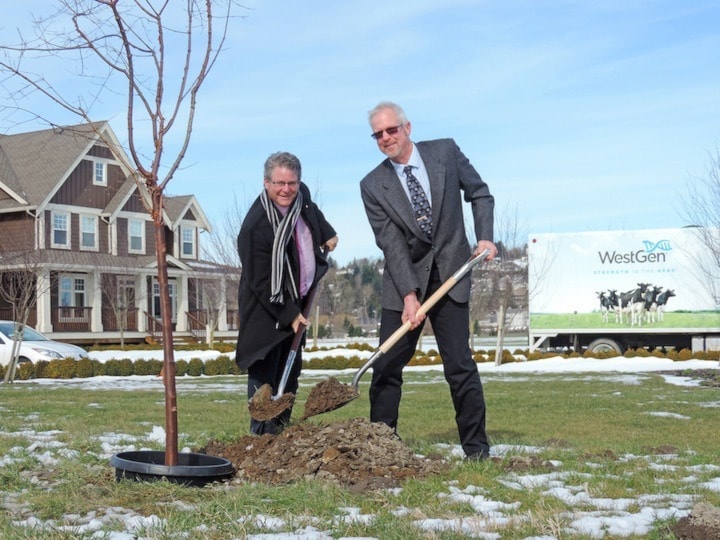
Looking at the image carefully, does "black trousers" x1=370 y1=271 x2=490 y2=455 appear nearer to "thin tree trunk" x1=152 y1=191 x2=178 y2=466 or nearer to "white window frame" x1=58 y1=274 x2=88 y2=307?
"thin tree trunk" x1=152 y1=191 x2=178 y2=466

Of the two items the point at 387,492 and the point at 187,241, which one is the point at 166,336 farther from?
the point at 187,241

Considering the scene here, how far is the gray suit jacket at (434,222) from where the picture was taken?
514 centimetres

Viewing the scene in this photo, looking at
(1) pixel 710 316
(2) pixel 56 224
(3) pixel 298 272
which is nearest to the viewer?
(3) pixel 298 272

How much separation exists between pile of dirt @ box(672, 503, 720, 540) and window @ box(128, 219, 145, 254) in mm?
34515

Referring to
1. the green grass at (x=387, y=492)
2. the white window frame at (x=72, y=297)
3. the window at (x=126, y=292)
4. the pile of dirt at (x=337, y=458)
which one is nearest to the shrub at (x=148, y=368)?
the green grass at (x=387, y=492)

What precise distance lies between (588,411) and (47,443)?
229 inches

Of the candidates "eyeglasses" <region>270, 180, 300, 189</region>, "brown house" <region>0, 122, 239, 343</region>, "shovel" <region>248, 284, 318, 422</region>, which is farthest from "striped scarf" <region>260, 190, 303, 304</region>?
"brown house" <region>0, 122, 239, 343</region>

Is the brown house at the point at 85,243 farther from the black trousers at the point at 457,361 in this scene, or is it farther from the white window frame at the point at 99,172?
the black trousers at the point at 457,361

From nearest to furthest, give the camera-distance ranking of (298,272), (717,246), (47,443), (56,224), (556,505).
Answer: (556,505), (298,272), (47,443), (717,246), (56,224)

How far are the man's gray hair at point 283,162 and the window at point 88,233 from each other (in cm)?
3050

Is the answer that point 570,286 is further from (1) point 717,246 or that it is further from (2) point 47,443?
(2) point 47,443

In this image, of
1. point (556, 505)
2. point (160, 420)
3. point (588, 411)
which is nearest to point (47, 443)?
point (160, 420)

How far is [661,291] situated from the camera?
24656 millimetres

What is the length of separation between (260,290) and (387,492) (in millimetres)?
1747
